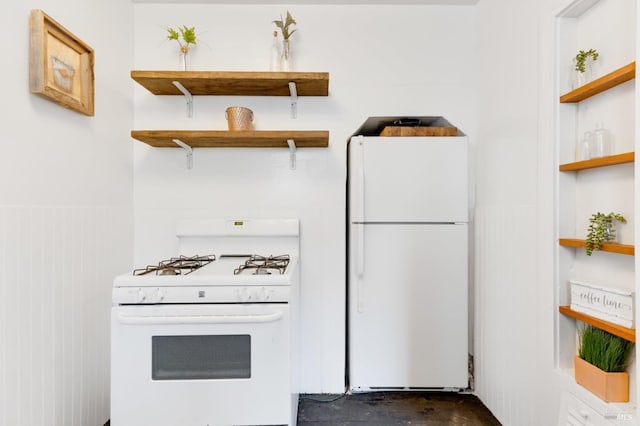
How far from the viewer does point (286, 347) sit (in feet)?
5.10

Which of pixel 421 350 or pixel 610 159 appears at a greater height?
pixel 610 159

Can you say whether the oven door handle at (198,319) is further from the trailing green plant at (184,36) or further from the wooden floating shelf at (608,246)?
the trailing green plant at (184,36)

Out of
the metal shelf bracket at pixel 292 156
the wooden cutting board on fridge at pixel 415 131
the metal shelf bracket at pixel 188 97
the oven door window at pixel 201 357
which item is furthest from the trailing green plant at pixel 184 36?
the oven door window at pixel 201 357

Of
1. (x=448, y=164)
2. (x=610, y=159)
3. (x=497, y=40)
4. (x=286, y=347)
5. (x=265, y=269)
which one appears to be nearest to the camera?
(x=610, y=159)

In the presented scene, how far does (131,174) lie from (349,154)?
135 cm

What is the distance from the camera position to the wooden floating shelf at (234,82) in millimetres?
2020

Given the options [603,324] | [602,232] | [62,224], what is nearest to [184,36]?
[62,224]

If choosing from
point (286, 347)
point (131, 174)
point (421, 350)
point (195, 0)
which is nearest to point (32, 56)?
point (131, 174)

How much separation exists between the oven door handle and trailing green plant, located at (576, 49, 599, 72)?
153cm

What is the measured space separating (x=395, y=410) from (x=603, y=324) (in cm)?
120

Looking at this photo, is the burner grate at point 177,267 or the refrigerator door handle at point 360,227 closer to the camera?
the burner grate at point 177,267

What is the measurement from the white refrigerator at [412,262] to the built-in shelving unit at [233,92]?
37 centimetres

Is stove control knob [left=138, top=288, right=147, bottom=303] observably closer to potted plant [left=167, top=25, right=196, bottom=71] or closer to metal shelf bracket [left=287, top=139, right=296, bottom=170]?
metal shelf bracket [left=287, top=139, right=296, bottom=170]

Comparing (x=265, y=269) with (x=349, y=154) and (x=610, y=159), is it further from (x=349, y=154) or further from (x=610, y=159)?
(x=610, y=159)
